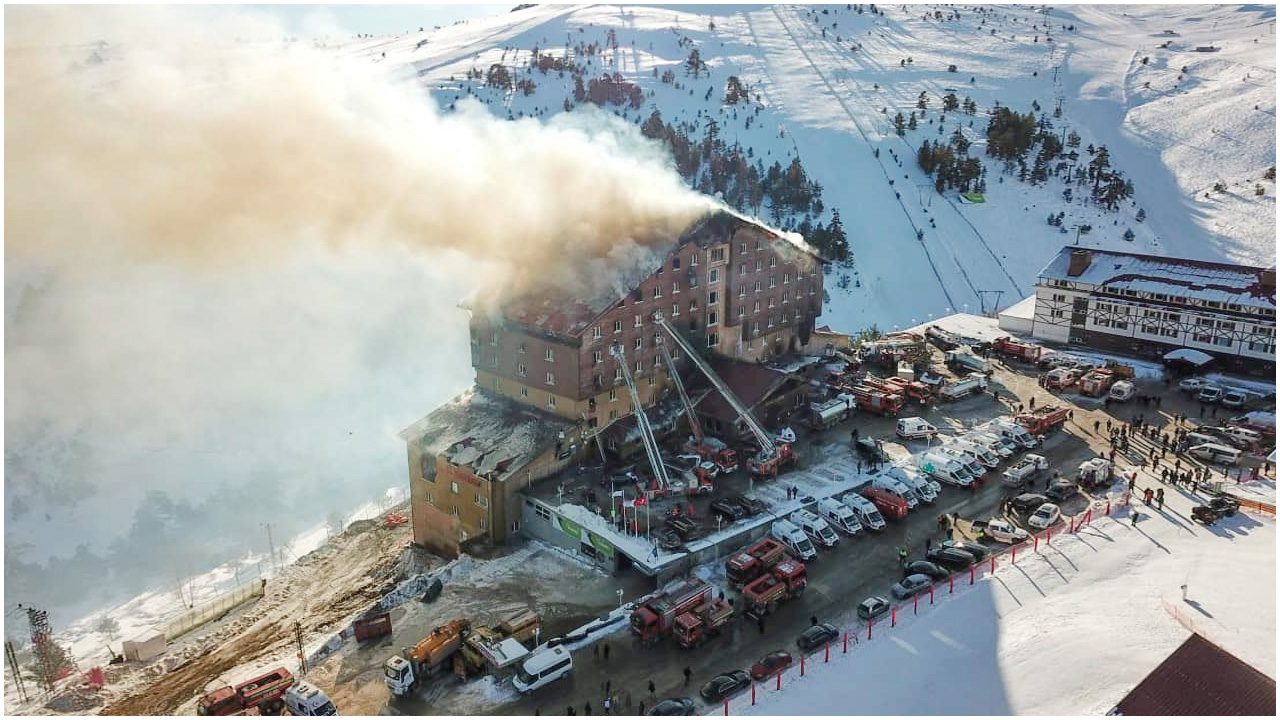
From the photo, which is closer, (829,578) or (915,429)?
(829,578)

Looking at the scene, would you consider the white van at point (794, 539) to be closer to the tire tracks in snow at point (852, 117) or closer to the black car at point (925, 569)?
the black car at point (925, 569)

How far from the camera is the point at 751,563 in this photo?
98.8ft

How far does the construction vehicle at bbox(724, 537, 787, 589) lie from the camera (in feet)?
98.5

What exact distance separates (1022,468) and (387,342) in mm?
58991

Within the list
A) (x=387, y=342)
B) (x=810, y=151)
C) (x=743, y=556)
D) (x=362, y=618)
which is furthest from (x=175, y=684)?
(x=810, y=151)

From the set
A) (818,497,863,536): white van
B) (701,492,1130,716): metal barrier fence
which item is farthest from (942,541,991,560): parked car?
(818,497,863,536): white van

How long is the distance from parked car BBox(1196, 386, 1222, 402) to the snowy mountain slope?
105 ft

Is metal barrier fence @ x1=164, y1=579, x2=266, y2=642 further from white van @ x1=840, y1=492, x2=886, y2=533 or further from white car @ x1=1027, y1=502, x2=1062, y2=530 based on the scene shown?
white car @ x1=1027, y1=502, x2=1062, y2=530

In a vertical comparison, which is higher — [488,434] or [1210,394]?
[488,434]

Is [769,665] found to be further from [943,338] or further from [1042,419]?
[943,338]

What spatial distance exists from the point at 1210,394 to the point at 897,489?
19746 mm

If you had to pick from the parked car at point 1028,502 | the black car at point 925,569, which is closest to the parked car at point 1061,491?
the parked car at point 1028,502

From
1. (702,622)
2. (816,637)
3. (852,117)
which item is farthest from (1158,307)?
(852,117)

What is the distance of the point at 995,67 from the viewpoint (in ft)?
466
